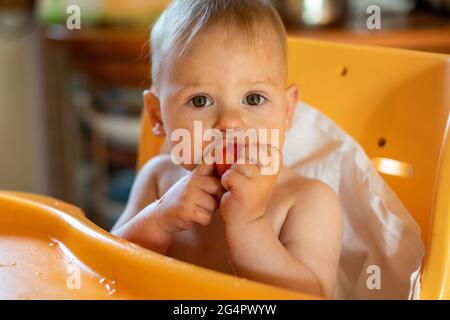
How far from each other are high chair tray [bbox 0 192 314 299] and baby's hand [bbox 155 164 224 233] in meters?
0.06

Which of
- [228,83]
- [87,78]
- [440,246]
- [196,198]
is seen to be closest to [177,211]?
[196,198]

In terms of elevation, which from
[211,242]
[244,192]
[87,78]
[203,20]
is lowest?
[87,78]

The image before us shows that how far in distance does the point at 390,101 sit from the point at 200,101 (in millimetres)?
271

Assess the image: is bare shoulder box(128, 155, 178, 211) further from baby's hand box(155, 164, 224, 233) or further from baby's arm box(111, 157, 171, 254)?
baby's hand box(155, 164, 224, 233)

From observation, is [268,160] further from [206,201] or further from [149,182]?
[149,182]

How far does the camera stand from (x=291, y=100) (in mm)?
808

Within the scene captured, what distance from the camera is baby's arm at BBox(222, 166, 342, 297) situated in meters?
0.61

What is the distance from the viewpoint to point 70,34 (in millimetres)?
1937

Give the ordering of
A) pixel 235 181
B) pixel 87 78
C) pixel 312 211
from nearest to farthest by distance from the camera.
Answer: pixel 235 181 → pixel 312 211 → pixel 87 78

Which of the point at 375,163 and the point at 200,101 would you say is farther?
the point at 375,163

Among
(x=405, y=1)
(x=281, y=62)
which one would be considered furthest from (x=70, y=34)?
(x=281, y=62)

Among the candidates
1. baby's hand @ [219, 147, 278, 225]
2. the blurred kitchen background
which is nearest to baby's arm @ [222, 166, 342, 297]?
baby's hand @ [219, 147, 278, 225]

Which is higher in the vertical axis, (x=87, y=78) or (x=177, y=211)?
(x=177, y=211)

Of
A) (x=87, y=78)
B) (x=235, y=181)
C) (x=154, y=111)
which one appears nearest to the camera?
(x=235, y=181)
